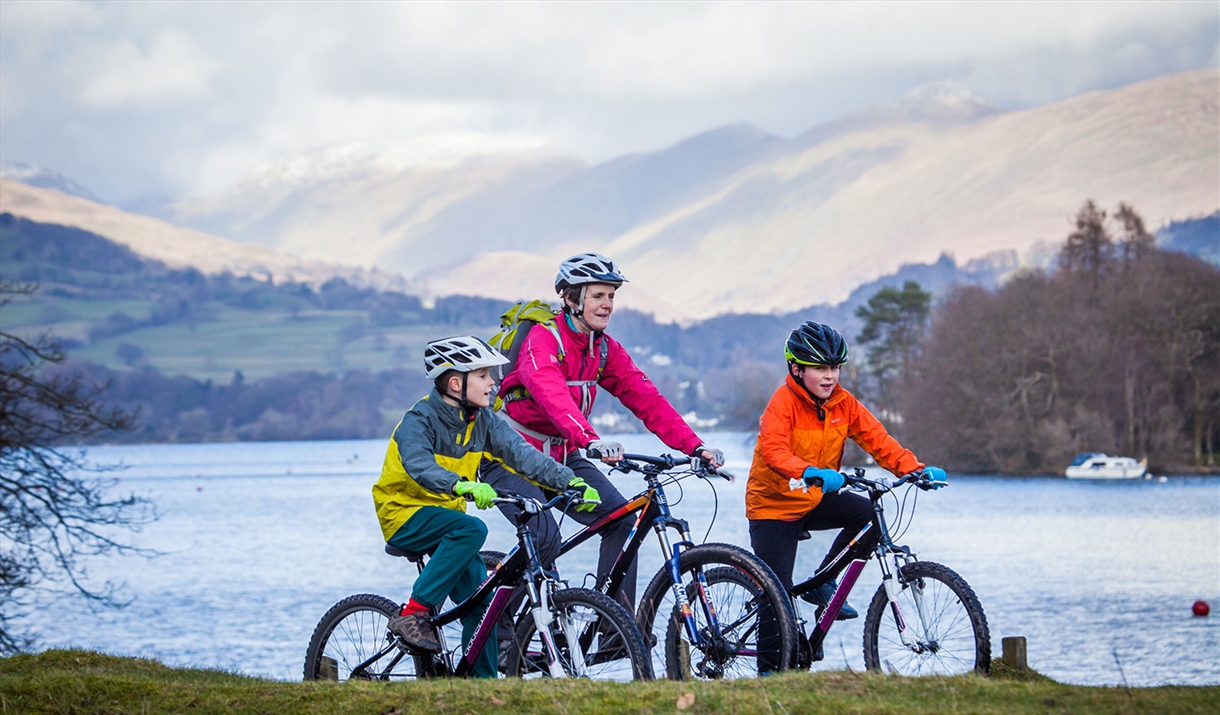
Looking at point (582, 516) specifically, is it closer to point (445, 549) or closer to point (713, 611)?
point (445, 549)

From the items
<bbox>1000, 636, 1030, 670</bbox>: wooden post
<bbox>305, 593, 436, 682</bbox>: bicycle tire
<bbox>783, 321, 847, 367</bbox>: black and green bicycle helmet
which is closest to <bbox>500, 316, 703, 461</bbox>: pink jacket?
<bbox>783, 321, 847, 367</bbox>: black and green bicycle helmet

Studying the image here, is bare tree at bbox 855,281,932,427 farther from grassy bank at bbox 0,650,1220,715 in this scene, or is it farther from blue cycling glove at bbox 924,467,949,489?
grassy bank at bbox 0,650,1220,715

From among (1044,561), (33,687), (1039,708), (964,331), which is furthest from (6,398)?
(964,331)

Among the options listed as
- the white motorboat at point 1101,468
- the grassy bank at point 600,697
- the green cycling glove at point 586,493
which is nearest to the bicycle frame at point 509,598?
the green cycling glove at point 586,493

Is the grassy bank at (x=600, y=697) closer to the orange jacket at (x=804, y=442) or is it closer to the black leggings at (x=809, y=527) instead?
the black leggings at (x=809, y=527)

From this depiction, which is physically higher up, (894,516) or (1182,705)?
(894,516)

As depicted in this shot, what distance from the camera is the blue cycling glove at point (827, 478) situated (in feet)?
25.0

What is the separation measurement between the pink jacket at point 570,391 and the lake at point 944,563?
71.6 inches

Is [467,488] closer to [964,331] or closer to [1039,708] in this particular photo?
[1039,708]

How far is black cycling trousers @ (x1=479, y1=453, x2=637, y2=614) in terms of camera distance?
778 centimetres

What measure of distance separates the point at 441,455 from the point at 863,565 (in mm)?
2546

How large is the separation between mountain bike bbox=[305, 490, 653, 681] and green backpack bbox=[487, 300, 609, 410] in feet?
4.08

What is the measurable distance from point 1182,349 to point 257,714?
7907 centimetres

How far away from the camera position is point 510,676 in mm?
7574
